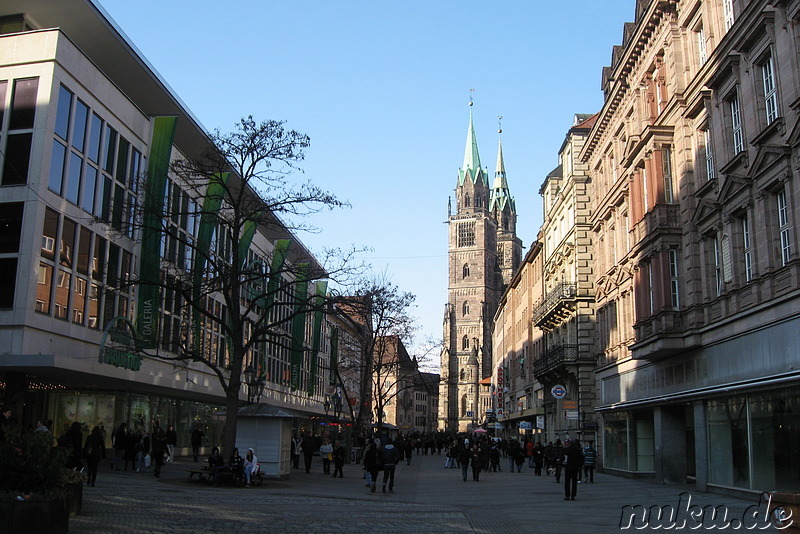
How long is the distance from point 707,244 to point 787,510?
16.8 meters

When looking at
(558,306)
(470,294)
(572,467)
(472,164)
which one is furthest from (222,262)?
(472,164)

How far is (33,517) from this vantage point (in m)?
11.5

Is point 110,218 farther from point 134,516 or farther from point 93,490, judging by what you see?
point 134,516

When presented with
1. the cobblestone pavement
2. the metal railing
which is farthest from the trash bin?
the metal railing

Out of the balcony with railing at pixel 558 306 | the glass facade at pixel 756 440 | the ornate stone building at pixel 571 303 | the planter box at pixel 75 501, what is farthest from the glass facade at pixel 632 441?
the planter box at pixel 75 501

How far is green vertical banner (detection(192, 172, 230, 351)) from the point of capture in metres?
28.0

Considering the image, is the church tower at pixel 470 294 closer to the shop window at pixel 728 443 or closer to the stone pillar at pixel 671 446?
the stone pillar at pixel 671 446

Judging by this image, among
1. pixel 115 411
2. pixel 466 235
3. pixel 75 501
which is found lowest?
pixel 75 501

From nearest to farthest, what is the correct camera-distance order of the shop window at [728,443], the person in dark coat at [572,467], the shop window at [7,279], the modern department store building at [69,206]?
the shop window at [728,443] → the person in dark coat at [572,467] → the shop window at [7,279] → the modern department store building at [69,206]

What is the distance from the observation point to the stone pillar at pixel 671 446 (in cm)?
2817

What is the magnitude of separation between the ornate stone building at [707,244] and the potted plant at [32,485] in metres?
14.7

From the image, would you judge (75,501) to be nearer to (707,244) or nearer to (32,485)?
(32,485)

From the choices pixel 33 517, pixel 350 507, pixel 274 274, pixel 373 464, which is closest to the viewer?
pixel 33 517

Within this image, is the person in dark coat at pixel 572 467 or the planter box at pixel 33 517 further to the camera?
the person in dark coat at pixel 572 467
